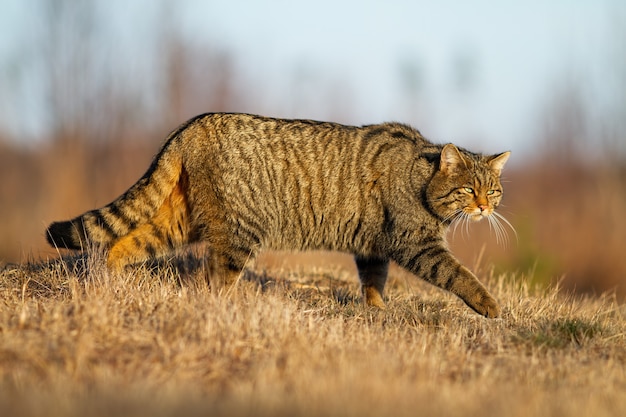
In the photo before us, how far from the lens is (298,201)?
5.86 m

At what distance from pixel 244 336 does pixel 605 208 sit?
45.4 ft

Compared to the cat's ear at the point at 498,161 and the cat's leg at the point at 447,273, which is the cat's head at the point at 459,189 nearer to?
the cat's ear at the point at 498,161

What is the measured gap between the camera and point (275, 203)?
579 cm

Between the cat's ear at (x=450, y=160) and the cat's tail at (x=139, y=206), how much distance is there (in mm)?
2067

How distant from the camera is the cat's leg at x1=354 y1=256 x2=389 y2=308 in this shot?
19.6ft

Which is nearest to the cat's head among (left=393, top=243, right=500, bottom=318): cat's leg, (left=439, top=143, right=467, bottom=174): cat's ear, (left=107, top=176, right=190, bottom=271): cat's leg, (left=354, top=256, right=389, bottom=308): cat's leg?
(left=439, top=143, right=467, bottom=174): cat's ear

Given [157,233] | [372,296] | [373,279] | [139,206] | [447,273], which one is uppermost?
[139,206]

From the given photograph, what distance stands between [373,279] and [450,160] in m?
1.17

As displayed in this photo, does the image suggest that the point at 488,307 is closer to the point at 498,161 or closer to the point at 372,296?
the point at 372,296

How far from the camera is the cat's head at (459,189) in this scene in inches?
227

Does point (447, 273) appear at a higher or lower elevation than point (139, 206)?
lower

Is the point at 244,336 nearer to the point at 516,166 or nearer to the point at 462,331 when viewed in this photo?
the point at 462,331

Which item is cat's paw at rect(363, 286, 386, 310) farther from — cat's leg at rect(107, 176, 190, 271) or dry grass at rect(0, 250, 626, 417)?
cat's leg at rect(107, 176, 190, 271)

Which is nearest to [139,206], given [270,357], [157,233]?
Result: [157,233]
